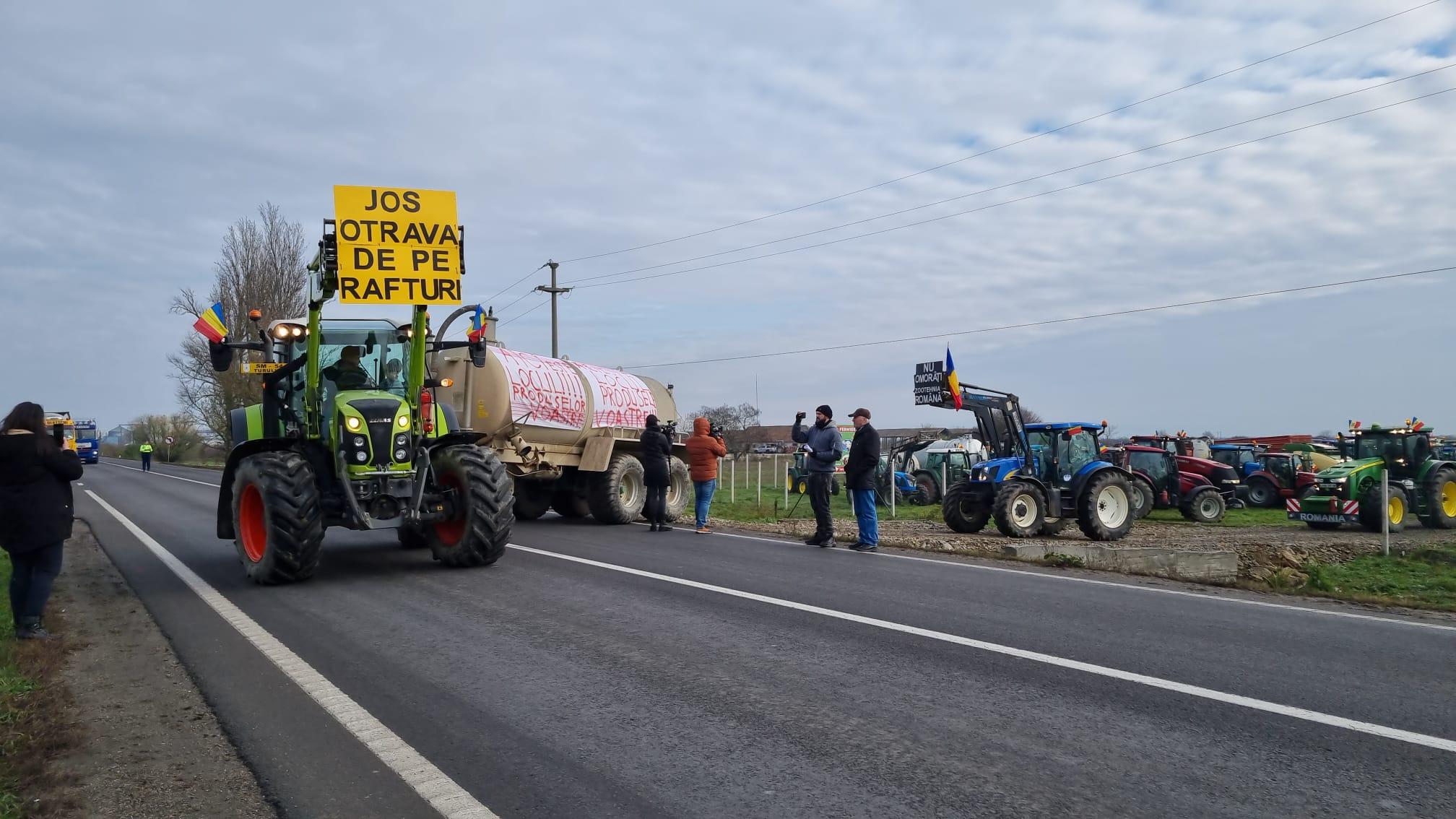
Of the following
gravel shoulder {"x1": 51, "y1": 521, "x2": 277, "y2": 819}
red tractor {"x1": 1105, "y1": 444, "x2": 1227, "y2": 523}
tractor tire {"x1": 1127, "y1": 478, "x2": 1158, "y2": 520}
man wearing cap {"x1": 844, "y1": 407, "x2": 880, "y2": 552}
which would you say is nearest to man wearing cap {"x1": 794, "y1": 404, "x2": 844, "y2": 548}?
man wearing cap {"x1": 844, "y1": 407, "x2": 880, "y2": 552}

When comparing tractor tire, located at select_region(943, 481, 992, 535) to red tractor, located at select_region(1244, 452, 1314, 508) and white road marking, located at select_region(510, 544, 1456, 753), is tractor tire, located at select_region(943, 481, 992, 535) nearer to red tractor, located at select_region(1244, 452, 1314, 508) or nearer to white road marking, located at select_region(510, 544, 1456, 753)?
white road marking, located at select_region(510, 544, 1456, 753)

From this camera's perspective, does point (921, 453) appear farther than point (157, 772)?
Yes

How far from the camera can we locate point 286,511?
340 inches

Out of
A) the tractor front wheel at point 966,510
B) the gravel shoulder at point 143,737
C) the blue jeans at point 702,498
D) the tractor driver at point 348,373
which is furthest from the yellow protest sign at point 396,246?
the tractor front wheel at point 966,510

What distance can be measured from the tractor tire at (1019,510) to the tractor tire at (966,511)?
1.67 feet

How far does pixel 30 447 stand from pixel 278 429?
369 cm

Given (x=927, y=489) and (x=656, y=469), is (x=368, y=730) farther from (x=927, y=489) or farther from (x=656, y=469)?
(x=927, y=489)

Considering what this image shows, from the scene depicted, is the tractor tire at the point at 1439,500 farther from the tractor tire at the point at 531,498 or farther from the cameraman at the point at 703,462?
the tractor tire at the point at 531,498

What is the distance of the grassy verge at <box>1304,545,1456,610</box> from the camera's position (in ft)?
30.7

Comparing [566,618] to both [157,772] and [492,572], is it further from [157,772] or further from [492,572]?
[157,772]

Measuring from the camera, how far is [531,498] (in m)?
17.2

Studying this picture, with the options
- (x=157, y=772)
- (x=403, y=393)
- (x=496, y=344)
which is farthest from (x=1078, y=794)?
(x=496, y=344)

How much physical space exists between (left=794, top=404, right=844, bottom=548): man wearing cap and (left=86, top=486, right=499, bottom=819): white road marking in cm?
732

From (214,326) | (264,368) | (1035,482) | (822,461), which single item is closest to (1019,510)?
(1035,482)
